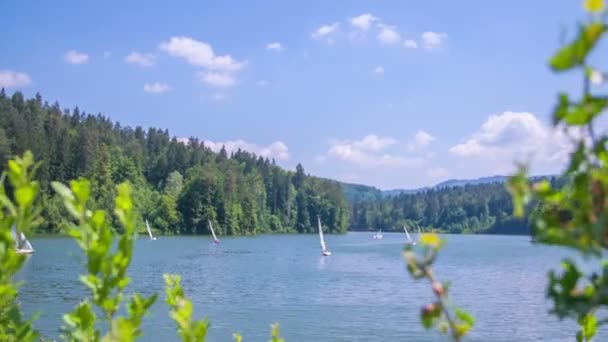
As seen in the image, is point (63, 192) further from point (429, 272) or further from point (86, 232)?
point (429, 272)

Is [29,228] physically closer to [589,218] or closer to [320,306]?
[589,218]

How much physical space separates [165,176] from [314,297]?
9558cm

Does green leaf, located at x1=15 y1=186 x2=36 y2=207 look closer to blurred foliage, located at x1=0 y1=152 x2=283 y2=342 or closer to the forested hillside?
blurred foliage, located at x1=0 y1=152 x2=283 y2=342

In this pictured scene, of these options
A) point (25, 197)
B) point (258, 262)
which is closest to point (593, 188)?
point (25, 197)

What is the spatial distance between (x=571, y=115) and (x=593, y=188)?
157 millimetres

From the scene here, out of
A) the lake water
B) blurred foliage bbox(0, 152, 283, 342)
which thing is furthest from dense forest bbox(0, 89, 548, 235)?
blurred foliage bbox(0, 152, 283, 342)

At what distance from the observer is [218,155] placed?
14300cm

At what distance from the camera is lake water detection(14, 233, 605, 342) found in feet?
80.8

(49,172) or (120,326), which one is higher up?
(49,172)

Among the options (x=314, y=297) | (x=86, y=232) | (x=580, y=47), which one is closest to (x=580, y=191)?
(x=580, y=47)

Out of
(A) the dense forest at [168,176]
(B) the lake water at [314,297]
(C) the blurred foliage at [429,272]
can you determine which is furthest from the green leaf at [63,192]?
(A) the dense forest at [168,176]

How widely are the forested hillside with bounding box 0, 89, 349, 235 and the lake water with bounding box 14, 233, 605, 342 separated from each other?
34092mm

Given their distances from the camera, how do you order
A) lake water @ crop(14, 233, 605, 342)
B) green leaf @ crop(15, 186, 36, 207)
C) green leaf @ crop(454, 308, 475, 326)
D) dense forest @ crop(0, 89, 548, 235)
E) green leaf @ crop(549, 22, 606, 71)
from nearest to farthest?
green leaf @ crop(549, 22, 606, 71) < green leaf @ crop(454, 308, 475, 326) < green leaf @ crop(15, 186, 36, 207) < lake water @ crop(14, 233, 605, 342) < dense forest @ crop(0, 89, 548, 235)

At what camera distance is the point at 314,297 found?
112 feet
